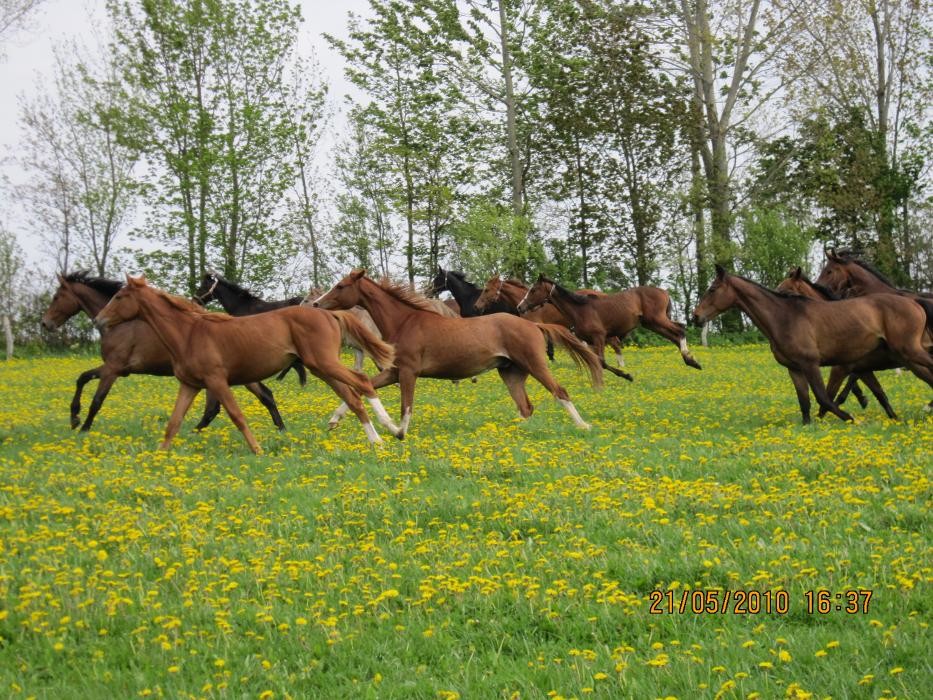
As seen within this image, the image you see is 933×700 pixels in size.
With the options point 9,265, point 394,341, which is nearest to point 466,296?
point 394,341

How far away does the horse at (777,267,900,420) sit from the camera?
13172 millimetres

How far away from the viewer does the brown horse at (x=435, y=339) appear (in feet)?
42.6

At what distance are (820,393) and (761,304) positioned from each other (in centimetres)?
149

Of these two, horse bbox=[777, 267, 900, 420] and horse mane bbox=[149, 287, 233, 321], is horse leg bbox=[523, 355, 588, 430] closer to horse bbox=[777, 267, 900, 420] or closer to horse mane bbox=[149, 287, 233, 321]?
horse bbox=[777, 267, 900, 420]

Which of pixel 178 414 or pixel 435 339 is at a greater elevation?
pixel 435 339

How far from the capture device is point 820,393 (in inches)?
494

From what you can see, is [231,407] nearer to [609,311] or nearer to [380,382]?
[380,382]

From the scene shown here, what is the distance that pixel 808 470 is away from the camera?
9180 mm

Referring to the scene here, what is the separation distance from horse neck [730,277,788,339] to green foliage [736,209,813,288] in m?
25.7

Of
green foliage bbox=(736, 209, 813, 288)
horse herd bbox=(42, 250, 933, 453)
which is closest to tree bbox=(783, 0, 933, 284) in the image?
green foliage bbox=(736, 209, 813, 288)

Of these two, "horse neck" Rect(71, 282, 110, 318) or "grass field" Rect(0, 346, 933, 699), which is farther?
"horse neck" Rect(71, 282, 110, 318)

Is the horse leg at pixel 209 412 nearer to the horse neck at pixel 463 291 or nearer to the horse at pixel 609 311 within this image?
the horse at pixel 609 311

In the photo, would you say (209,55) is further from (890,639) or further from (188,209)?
(890,639)

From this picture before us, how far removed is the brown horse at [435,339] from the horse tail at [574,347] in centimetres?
44
